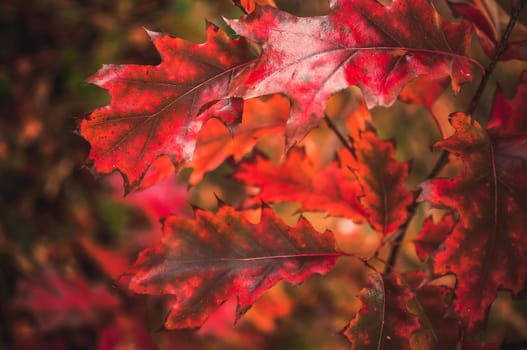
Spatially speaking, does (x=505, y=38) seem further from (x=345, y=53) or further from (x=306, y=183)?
(x=306, y=183)

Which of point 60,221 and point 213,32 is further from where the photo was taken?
point 60,221

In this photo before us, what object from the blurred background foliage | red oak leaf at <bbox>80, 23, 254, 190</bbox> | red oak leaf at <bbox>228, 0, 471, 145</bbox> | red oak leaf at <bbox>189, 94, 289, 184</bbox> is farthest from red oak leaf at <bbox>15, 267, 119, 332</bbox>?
red oak leaf at <bbox>228, 0, 471, 145</bbox>

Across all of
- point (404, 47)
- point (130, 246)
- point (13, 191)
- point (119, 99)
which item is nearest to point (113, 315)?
point (130, 246)

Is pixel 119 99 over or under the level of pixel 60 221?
over

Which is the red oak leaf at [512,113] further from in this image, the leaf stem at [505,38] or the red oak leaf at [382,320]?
the red oak leaf at [382,320]

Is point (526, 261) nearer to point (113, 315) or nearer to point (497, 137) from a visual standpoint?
point (497, 137)

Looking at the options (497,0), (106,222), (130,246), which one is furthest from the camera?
(106,222)

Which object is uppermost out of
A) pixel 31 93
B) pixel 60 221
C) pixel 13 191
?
pixel 31 93
